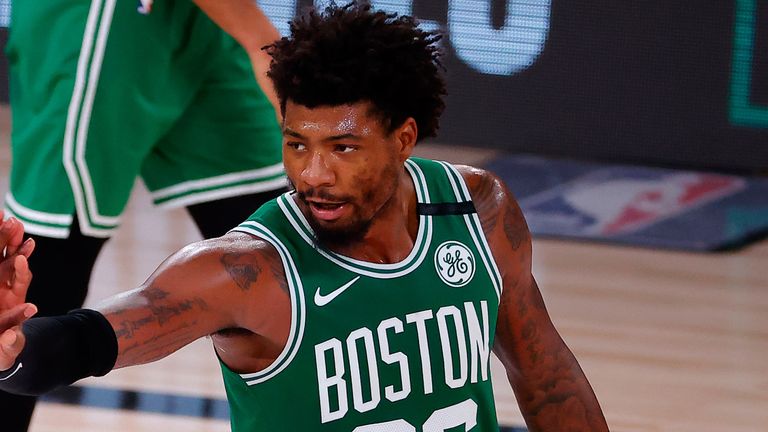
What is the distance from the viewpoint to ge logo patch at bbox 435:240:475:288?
2.43m

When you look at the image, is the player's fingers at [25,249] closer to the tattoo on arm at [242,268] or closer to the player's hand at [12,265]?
the player's hand at [12,265]

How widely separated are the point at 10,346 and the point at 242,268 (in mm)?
412

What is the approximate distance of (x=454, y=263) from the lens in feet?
8.03

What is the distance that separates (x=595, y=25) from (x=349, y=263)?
13.4 feet

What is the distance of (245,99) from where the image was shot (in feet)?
10.6

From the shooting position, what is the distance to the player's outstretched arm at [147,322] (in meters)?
1.93

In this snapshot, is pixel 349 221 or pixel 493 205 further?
pixel 493 205

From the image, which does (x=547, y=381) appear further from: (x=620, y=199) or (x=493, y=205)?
(x=620, y=199)

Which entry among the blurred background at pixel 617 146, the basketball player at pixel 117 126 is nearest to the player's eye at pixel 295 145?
the basketball player at pixel 117 126

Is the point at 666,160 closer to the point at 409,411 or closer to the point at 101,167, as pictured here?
the point at 101,167

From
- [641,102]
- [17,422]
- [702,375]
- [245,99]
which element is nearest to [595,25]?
[641,102]

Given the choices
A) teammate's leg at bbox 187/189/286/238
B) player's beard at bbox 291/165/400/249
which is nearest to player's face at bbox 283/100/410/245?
player's beard at bbox 291/165/400/249

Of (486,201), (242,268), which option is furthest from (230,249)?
(486,201)

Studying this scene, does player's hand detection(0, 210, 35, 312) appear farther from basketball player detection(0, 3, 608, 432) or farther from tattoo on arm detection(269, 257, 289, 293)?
tattoo on arm detection(269, 257, 289, 293)
